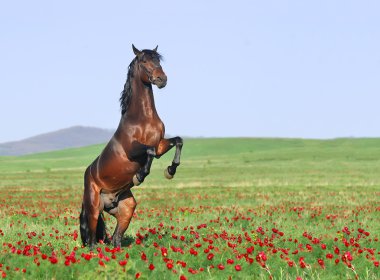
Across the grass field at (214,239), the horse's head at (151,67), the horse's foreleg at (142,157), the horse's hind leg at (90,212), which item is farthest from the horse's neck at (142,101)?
the grass field at (214,239)

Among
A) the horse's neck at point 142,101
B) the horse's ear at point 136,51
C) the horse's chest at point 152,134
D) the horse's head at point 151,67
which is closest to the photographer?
the horse's head at point 151,67

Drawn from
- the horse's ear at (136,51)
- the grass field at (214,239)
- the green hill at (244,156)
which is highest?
the horse's ear at (136,51)

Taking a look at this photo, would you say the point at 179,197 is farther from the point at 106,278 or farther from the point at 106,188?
the point at 106,278

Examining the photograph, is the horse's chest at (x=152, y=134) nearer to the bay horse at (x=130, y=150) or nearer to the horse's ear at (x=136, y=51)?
the bay horse at (x=130, y=150)

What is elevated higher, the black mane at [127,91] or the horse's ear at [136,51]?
the horse's ear at [136,51]

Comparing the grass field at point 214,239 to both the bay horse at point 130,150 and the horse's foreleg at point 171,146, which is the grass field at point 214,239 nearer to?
the bay horse at point 130,150

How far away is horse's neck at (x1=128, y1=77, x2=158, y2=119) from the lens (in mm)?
9734

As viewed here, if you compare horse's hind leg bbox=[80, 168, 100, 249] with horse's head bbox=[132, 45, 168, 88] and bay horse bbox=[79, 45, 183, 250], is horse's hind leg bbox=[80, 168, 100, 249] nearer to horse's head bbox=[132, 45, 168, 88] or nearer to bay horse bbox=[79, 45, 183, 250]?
bay horse bbox=[79, 45, 183, 250]

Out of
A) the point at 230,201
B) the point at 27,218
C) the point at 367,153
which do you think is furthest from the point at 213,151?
the point at 27,218

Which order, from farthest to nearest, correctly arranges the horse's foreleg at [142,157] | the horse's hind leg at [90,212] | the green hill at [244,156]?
the green hill at [244,156], the horse's hind leg at [90,212], the horse's foreleg at [142,157]

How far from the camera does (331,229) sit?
15.2 m

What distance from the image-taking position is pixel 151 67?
961 cm

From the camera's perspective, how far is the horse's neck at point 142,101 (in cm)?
973

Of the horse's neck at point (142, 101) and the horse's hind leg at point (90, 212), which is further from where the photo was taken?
the horse's hind leg at point (90, 212)
